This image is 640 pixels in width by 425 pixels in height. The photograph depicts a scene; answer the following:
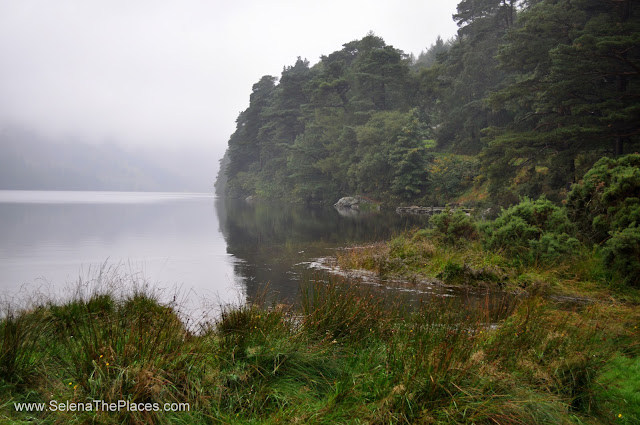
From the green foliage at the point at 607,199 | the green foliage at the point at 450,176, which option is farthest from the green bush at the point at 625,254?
the green foliage at the point at 450,176

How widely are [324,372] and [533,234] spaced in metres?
8.56

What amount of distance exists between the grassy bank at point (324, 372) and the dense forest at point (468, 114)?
12584 millimetres

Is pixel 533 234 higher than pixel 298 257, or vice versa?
pixel 533 234

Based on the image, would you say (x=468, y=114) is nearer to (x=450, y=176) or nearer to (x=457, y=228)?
(x=450, y=176)

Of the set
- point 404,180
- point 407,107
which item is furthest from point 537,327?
point 407,107

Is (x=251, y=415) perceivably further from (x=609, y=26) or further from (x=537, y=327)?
(x=609, y=26)

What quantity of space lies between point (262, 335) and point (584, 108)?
14884 mm

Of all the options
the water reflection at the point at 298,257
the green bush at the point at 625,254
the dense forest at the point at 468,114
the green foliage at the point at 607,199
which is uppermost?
the dense forest at the point at 468,114

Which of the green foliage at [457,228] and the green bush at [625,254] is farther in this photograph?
the green foliage at [457,228]

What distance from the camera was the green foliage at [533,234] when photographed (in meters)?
9.84

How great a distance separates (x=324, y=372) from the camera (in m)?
3.96

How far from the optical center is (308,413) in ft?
10.4

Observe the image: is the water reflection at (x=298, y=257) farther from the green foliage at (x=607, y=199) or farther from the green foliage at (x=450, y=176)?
the green foliage at (x=450, y=176)

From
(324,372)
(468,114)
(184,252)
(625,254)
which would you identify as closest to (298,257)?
(184,252)
